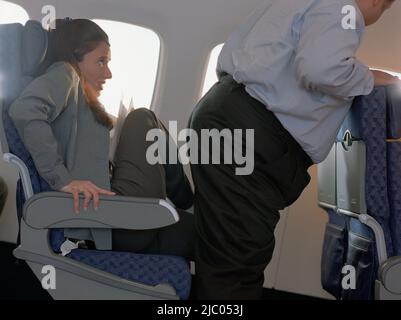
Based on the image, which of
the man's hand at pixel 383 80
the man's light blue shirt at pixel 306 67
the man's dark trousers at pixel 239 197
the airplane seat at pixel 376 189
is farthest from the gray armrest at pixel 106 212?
the man's hand at pixel 383 80

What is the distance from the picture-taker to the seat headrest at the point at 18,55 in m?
1.56

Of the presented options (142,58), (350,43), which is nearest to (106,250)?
(350,43)

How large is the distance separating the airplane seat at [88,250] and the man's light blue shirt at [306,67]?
52cm

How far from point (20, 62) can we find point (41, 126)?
0.26 meters

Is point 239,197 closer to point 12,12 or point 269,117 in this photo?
point 269,117

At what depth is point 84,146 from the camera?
5.25ft

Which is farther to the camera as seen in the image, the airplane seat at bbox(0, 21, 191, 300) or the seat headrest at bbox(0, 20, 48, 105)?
the seat headrest at bbox(0, 20, 48, 105)

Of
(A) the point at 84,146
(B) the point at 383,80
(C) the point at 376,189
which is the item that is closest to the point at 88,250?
(A) the point at 84,146

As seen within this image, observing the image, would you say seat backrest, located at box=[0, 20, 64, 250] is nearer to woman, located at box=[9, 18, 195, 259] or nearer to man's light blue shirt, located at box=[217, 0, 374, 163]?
woman, located at box=[9, 18, 195, 259]

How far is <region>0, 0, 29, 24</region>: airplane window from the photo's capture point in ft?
8.76

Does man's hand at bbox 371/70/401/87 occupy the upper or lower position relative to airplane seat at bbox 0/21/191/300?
upper

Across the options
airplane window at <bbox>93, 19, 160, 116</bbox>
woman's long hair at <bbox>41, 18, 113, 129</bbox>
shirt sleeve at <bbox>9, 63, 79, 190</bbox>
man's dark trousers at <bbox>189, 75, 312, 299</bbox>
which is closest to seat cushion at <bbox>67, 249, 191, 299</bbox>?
man's dark trousers at <bbox>189, 75, 312, 299</bbox>

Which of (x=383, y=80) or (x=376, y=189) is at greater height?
(x=383, y=80)

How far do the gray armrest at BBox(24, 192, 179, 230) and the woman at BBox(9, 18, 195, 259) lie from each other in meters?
0.05
